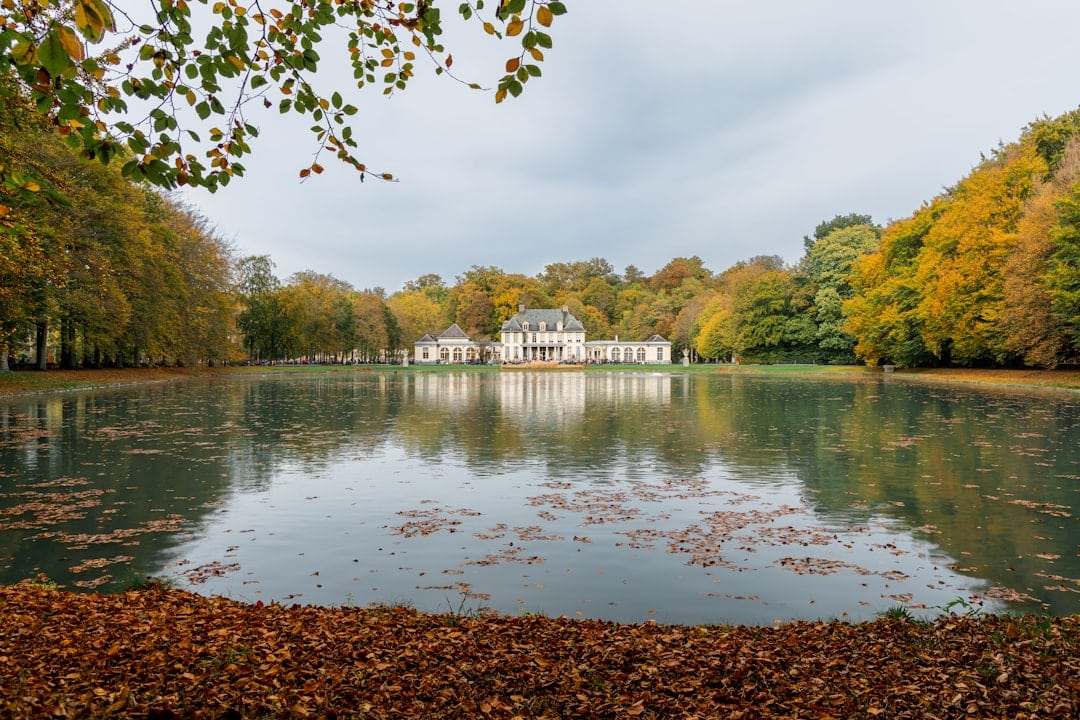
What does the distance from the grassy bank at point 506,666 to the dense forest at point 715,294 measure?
9.28ft

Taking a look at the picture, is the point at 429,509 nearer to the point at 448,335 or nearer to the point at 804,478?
the point at 804,478

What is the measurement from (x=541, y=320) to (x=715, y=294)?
2946 centimetres

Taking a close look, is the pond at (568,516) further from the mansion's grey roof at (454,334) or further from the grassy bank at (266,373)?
the mansion's grey roof at (454,334)

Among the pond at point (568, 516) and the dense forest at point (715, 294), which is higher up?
the dense forest at point (715, 294)

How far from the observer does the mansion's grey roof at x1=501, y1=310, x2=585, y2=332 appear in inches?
4542

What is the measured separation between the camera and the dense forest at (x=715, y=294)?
28.2 metres

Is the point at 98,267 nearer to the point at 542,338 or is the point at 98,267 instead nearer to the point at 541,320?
the point at 542,338

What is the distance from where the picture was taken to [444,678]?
422 centimetres

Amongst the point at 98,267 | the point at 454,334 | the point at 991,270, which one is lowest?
the point at 454,334

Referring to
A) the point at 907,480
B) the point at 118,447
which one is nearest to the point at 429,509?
the point at 907,480

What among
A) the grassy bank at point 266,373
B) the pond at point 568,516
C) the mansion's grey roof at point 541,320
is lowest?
the pond at point 568,516

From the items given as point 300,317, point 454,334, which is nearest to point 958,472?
point 300,317

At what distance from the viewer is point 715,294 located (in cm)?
10494

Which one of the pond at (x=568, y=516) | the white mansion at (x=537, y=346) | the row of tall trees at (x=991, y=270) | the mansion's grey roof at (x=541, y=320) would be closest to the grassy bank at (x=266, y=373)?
the row of tall trees at (x=991, y=270)
